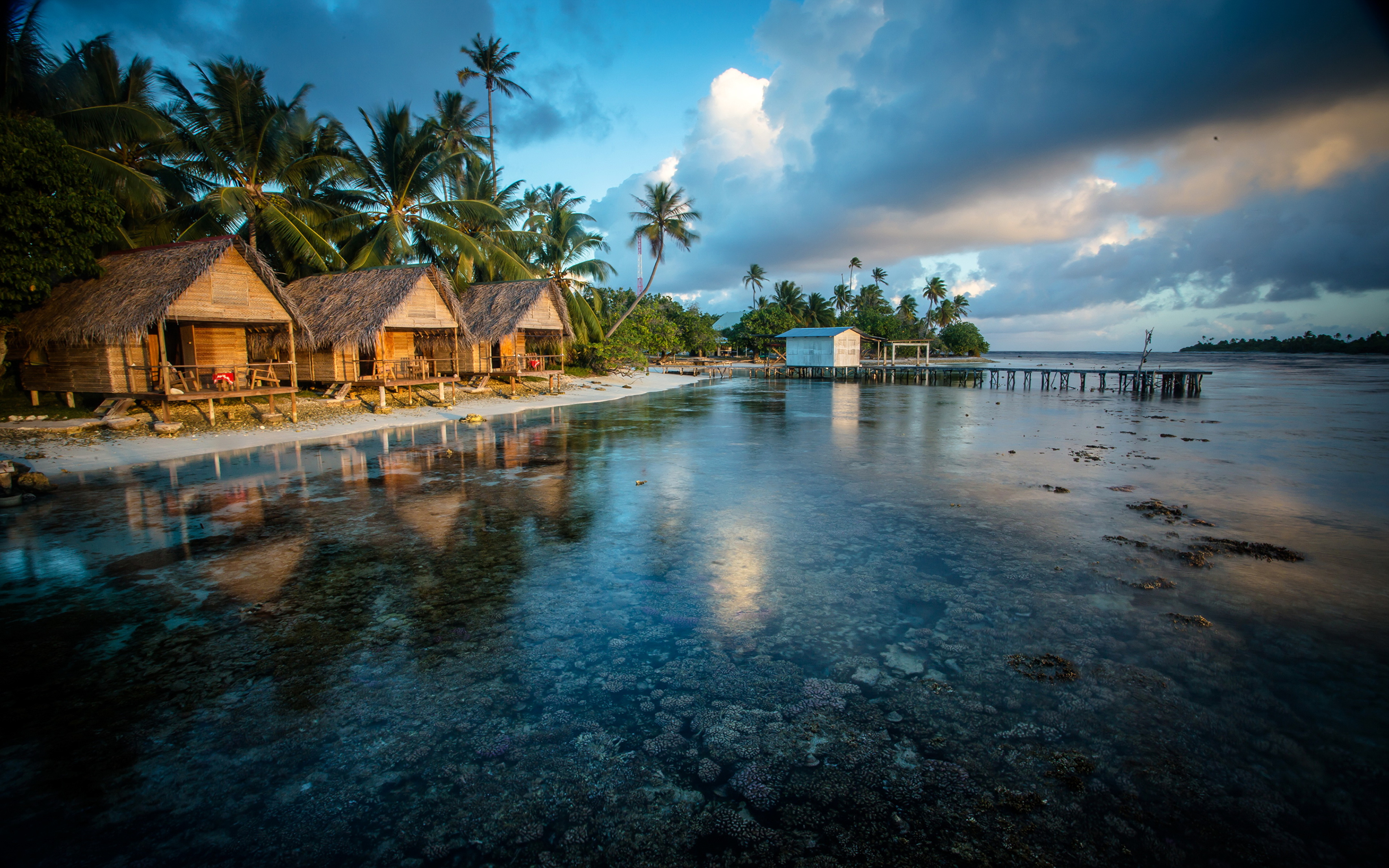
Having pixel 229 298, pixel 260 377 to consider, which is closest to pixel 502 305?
pixel 260 377

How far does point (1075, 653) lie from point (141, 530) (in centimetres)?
941

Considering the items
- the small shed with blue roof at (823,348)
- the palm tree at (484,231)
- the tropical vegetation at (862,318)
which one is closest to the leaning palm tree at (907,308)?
the tropical vegetation at (862,318)

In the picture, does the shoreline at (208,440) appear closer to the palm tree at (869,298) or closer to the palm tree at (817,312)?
the palm tree at (817,312)

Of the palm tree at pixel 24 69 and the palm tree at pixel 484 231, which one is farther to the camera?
the palm tree at pixel 484 231

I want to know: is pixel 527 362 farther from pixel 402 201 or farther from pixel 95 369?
pixel 95 369

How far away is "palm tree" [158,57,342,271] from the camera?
1902 centimetres

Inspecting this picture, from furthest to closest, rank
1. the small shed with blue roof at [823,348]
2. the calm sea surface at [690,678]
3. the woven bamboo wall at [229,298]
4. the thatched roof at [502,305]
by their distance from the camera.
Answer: the small shed with blue roof at [823,348] → the thatched roof at [502,305] → the woven bamboo wall at [229,298] → the calm sea surface at [690,678]

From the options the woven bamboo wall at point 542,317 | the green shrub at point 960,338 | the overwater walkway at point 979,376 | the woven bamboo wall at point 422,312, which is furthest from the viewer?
the green shrub at point 960,338

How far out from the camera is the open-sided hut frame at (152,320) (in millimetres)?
14273

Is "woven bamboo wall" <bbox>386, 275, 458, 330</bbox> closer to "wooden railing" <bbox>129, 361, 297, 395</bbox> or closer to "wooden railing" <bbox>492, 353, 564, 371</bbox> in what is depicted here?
"wooden railing" <bbox>129, 361, 297, 395</bbox>

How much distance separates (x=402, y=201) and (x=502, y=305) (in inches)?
197

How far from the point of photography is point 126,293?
14.6m

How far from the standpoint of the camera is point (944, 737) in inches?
139

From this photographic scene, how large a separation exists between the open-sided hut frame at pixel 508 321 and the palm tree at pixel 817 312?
4214 cm
